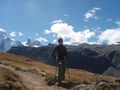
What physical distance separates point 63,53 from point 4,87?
26.7ft

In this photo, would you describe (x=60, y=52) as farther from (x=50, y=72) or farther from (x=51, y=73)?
(x=50, y=72)

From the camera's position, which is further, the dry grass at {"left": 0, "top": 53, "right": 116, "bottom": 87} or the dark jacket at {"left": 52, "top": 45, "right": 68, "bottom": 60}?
the dry grass at {"left": 0, "top": 53, "right": 116, "bottom": 87}

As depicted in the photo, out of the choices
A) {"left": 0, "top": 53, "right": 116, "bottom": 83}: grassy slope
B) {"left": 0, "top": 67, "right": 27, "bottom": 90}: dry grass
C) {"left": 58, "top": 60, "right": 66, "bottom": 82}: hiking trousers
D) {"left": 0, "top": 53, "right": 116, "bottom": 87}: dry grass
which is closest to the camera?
{"left": 0, "top": 67, "right": 27, "bottom": 90}: dry grass

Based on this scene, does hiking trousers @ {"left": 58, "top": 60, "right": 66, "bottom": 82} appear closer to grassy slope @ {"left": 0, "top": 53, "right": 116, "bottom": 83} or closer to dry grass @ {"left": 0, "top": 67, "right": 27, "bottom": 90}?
grassy slope @ {"left": 0, "top": 53, "right": 116, "bottom": 83}

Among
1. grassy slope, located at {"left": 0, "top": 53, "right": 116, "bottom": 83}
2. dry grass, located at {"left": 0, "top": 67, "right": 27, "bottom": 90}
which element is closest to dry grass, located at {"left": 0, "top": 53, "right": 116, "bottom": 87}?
grassy slope, located at {"left": 0, "top": 53, "right": 116, "bottom": 83}

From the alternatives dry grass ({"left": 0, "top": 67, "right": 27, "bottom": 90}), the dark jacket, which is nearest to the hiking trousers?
the dark jacket

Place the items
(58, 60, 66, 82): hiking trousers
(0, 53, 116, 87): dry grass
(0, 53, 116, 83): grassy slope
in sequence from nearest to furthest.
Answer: (58, 60, 66, 82): hiking trousers → (0, 53, 116, 87): dry grass → (0, 53, 116, 83): grassy slope

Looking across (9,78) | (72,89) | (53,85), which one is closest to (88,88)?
(72,89)

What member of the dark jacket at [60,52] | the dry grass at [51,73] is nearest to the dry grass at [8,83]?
the dark jacket at [60,52]

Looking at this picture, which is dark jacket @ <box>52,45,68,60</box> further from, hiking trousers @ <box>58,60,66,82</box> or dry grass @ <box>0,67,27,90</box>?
dry grass @ <box>0,67,27,90</box>

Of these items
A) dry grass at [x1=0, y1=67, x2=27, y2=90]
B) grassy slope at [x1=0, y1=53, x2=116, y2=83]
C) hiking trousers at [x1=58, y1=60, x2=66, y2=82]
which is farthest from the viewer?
grassy slope at [x1=0, y1=53, x2=116, y2=83]

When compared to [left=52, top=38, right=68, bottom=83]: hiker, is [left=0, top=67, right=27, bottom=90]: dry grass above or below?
below

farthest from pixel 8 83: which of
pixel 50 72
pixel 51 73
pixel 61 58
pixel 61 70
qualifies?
pixel 50 72

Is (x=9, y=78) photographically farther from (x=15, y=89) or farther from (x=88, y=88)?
(x=88, y=88)
